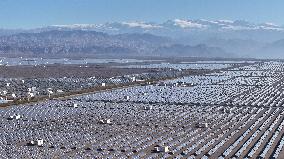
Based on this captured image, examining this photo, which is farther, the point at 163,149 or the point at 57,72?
the point at 57,72

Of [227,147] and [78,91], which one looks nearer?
[227,147]

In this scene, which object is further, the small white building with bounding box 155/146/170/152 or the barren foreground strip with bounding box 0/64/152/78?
the barren foreground strip with bounding box 0/64/152/78

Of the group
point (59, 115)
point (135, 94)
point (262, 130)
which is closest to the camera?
point (262, 130)

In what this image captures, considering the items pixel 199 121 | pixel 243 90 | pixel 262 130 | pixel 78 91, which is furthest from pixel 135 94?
pixel 262 130

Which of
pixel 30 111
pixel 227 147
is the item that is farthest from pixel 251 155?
pixel 30 111

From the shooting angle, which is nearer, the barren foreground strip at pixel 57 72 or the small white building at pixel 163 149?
the small white building at pixel 163 149

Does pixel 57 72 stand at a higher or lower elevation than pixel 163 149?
lower

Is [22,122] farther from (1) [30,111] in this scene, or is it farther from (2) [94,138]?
(2) [94,138]

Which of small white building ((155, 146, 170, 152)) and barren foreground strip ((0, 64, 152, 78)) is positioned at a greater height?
small white building ((155, 146, 170, 152))

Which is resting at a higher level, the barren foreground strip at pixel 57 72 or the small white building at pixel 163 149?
the small white building at pixel 163 149

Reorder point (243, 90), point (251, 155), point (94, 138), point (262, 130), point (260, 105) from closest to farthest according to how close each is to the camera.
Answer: point (251, 155) < point (94, 138) < point (262, 130) < point (260, 105) < point (243, 90)
